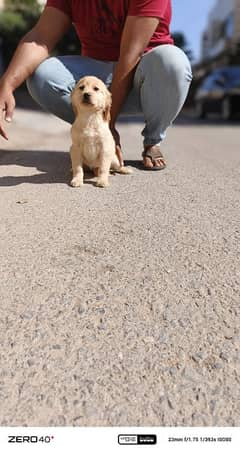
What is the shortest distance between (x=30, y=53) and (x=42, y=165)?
672 mm

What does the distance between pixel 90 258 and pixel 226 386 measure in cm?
67

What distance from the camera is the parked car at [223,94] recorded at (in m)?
9.27

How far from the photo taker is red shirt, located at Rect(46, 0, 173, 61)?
103 inches

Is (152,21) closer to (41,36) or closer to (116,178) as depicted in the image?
(41,36)

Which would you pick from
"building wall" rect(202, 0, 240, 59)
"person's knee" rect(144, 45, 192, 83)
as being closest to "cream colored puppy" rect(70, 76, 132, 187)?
"person's knee" rect(144, 45, 192, 83)

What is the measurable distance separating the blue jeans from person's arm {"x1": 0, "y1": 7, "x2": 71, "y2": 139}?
0.09 m

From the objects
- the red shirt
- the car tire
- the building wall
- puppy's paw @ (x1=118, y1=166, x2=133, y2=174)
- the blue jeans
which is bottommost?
puppy's paw @ (x1=118, y1=166, x2=133, y2=174)

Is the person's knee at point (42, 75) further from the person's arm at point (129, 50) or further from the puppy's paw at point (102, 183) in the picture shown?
the puppy's paw at point (102, 183)

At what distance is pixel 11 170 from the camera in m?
2.68

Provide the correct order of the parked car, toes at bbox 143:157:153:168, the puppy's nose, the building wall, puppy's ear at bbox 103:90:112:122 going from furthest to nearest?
the building wall
the parked car
toes at bbox 143:157:153:168
puppy's ear at bbox 103:90:112:122
the puppy's nose

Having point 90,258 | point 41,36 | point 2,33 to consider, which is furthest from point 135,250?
point 2,33

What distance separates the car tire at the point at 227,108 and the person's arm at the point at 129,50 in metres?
7.24
